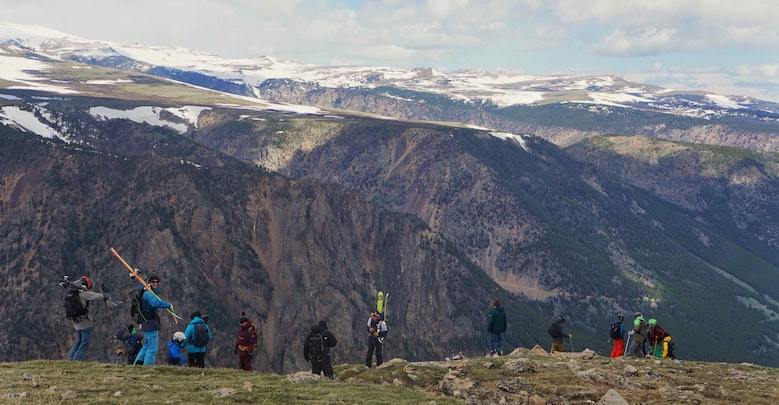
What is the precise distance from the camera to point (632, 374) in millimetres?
34531

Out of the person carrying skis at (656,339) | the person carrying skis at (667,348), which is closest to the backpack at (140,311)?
the person carrying skis at (656,339)

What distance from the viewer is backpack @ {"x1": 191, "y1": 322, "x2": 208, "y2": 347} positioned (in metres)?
30.6

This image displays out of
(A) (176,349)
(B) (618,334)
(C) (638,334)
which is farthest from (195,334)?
(C) (638,334)

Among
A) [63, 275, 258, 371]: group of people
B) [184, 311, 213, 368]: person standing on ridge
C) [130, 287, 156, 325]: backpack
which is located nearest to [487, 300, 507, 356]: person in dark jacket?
[184, 311, 213, 368]: person standing on ridge

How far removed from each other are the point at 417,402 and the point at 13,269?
113160mm

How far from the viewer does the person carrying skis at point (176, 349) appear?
30.0 meters

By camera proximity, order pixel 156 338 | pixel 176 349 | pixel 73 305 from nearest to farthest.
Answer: pixel 73 305 < pixel 156 338 < pixel 176 349

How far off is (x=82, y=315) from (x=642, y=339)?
3544 centimetres

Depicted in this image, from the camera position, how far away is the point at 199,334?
1208 inches

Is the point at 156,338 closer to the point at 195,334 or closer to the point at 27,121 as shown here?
the point at 195,334

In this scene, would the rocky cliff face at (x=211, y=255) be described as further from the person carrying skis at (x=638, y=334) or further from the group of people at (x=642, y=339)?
the person carrying skis at (x=638, y=334)

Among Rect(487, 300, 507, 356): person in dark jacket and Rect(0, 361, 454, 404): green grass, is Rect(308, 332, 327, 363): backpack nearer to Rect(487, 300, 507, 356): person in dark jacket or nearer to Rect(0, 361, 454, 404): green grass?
Rect(0, 361, 454, 404): green grass

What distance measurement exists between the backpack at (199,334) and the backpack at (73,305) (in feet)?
17.3

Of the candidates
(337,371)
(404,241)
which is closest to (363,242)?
(404,241)
